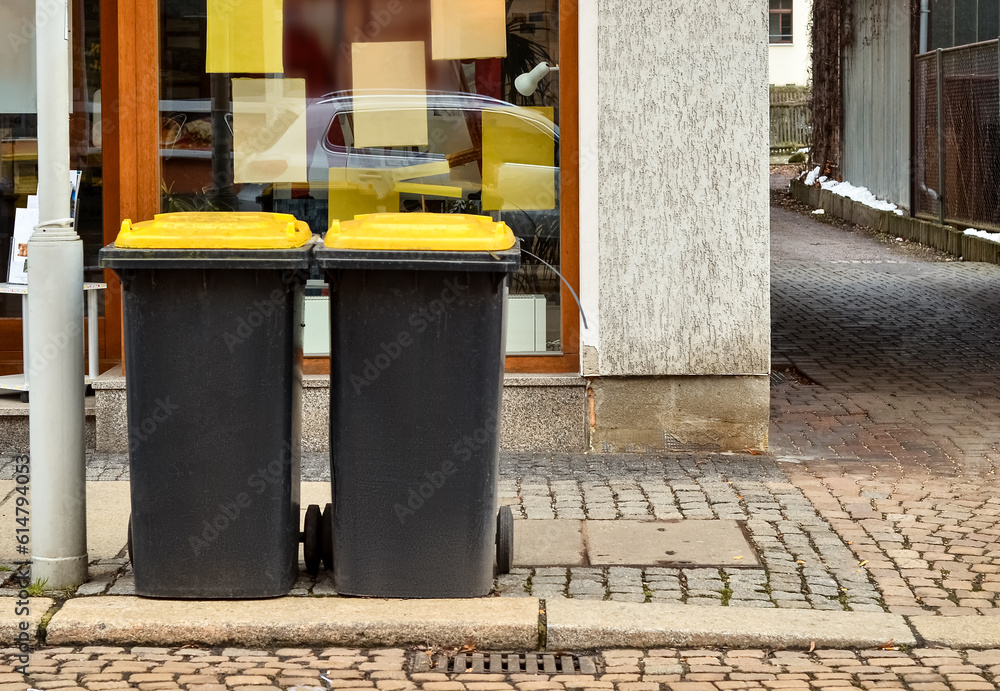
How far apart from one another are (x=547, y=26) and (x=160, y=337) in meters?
3.23

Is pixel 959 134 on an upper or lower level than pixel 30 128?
upper

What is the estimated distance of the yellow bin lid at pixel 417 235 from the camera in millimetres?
4508

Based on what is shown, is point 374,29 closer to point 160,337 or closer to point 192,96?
point 192,96

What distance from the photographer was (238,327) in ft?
14.9

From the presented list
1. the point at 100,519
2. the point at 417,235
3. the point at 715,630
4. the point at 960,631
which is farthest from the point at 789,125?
the point at 715,630

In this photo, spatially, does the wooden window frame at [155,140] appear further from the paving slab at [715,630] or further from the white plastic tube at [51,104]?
the paving slab at [715,630]

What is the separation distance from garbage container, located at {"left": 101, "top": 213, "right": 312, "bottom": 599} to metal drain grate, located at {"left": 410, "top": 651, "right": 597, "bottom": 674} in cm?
70

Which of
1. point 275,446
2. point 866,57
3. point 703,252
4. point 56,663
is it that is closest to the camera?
point 56,663

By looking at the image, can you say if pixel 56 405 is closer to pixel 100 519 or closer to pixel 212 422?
pixel 212 422

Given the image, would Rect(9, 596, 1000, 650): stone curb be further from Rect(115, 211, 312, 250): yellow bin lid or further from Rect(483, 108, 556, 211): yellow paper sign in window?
Rect(483, 108, 556, 211): yellow paper sign in window

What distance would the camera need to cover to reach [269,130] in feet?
23.2

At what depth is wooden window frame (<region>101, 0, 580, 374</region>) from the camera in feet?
22.6

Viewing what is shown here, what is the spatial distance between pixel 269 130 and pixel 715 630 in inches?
153

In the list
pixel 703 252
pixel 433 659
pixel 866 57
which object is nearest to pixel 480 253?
pixel 433 659
